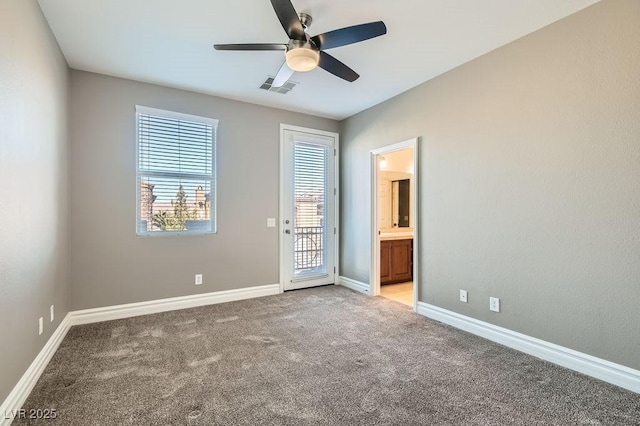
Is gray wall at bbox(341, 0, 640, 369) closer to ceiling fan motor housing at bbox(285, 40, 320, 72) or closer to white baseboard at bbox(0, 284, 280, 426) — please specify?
ceiling fan motor housing at bbox(285, 40, 320, 72)

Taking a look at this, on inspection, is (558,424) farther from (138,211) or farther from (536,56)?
(138,211)

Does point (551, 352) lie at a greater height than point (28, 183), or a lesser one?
lesser

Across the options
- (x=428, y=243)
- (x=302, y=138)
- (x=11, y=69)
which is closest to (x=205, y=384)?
(x=11, y=69)

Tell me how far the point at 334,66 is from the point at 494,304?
2.62 metres

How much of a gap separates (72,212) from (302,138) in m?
3.03

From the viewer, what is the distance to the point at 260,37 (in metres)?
2.69

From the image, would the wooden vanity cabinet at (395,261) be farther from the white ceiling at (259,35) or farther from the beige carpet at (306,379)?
the white ceiling at (259,35)

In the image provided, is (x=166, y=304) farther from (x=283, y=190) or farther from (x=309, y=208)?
(x=309, y=208)

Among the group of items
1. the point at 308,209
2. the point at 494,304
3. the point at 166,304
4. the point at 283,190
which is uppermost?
the point at 283,190

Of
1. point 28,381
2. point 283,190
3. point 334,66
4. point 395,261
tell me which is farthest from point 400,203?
point 28,381

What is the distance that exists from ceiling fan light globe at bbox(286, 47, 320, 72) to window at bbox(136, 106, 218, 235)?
2.10 meters

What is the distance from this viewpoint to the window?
3.62m

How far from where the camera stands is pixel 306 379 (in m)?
2.19

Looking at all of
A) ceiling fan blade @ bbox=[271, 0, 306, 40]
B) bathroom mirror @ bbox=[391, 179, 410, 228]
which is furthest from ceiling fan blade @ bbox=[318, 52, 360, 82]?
bathroom mirror @ bbox=[391, 179, 410, 228]
